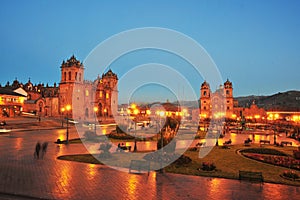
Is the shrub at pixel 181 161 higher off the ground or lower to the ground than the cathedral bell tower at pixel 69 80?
lower

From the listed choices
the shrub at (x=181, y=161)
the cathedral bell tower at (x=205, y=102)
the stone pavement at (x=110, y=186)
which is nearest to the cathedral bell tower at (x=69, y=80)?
the cathedral bell tower at (x=205, y=102)

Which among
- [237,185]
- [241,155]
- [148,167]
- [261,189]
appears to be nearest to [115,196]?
[148,167]

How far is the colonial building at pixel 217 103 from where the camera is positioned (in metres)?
82.9

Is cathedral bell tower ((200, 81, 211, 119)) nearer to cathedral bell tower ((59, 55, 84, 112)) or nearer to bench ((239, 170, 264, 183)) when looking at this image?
cathedral bell tower ((59, 55, 84, 112))

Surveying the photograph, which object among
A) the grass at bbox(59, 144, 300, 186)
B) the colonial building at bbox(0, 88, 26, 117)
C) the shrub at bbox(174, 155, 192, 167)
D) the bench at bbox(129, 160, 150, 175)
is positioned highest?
the colonial building at bbox(0, 88, 26, 117)

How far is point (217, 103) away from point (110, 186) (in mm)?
78116

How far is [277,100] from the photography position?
169 metres

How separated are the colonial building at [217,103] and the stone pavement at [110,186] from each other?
72.8m

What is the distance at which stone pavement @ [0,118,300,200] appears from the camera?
9.41 metres

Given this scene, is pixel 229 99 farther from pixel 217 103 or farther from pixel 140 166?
pixel 140 166

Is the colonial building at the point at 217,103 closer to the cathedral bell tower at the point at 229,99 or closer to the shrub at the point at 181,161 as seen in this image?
the cathedral bell tower at the point at 229,99

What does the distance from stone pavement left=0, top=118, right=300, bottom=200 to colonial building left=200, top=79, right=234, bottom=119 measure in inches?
2865

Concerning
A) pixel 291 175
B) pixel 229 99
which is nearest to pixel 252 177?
pixel 291 175

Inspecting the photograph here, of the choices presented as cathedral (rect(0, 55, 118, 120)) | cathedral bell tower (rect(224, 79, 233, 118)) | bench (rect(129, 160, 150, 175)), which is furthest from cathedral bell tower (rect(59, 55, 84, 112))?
bench (rect(129, 160, 150, 175))
